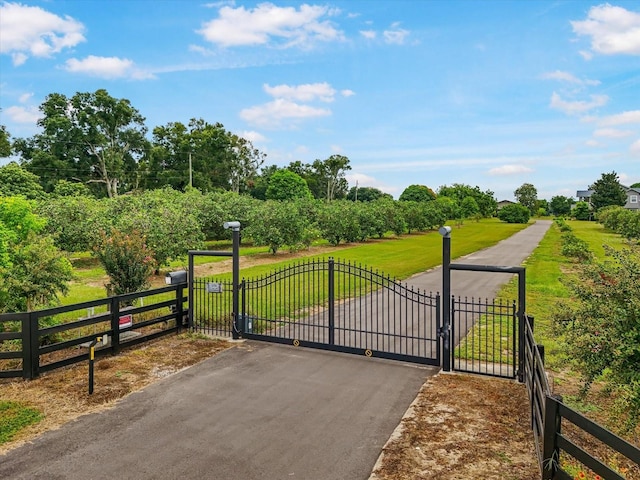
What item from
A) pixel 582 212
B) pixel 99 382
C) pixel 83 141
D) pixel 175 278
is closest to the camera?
pixel 99 382

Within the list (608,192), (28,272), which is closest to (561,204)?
(608,192)

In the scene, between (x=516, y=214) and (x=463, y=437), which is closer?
(x=463, y=437)

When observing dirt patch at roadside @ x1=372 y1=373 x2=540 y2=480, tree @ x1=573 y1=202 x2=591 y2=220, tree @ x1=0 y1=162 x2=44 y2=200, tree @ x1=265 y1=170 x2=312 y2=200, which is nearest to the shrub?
dirt patch at roadside @ x1=372 y1=373 x2=540 y2=480

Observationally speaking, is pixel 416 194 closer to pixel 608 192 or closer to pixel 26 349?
pixel 608 192

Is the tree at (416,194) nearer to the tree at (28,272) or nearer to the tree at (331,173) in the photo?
the tree at (331,173)

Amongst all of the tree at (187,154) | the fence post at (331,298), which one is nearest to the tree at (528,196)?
the tree at (187,154)

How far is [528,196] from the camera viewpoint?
98.5 m

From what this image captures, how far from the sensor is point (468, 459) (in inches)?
190

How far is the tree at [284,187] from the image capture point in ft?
230

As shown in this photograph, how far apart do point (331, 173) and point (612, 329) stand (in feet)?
264

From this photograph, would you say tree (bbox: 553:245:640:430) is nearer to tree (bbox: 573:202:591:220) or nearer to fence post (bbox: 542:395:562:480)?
fence post (bbox: 542:395:562:480)

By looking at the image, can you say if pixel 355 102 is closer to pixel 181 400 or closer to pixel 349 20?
pixel 349 20

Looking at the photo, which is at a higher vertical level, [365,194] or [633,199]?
[365,194]

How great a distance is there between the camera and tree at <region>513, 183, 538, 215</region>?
3873 inches
